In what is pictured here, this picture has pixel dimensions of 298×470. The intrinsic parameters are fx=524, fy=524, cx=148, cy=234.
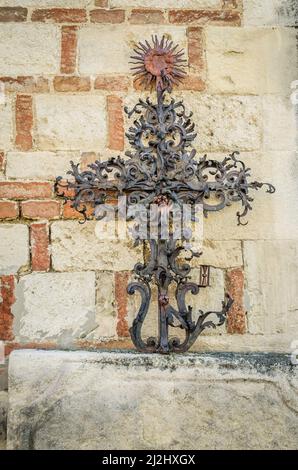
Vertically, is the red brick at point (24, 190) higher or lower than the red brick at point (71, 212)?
higher

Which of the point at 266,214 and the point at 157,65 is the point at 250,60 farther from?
the point at 266,214

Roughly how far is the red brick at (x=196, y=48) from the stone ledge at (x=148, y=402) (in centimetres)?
127

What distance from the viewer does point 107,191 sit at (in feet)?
7.07

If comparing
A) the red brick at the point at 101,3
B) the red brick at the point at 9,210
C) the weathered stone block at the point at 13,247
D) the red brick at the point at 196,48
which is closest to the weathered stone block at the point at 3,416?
the weathered stone block at the point at 13,247

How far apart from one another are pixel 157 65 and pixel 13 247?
0.99 metres

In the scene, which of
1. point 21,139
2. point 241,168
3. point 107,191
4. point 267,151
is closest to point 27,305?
point 107,191

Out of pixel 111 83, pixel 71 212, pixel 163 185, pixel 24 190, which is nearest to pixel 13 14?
pixel 111 83

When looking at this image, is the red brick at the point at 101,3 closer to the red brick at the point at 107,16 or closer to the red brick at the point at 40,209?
the red brick at the point at 107,16

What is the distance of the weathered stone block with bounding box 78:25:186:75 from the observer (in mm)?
2285

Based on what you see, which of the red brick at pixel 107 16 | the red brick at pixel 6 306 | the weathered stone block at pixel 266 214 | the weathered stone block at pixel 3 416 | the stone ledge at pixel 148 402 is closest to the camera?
the stone ledge at pixel 148 402

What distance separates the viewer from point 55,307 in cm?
212

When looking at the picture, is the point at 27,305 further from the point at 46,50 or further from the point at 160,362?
the point at 46,50

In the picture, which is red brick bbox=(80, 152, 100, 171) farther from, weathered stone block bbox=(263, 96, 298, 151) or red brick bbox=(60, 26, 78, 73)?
weathered stone block bbox=(263, 96, 298, 151)

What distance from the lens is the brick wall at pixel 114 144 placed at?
7.01 ft
